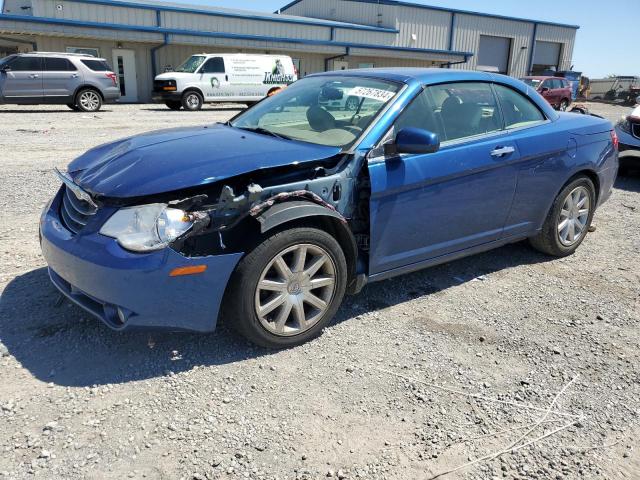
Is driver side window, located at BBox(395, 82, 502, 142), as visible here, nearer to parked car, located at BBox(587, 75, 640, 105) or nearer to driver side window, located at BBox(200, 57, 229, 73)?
driver side window, located at BBox(200, 57, 229, 73)

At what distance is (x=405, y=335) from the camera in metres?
3.54

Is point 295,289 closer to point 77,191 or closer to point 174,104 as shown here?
point 77,191

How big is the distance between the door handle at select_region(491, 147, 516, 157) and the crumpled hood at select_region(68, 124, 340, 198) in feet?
4.46

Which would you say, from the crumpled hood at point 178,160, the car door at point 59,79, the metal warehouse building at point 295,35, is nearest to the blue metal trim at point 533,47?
the metal warehouse building at point 295,35

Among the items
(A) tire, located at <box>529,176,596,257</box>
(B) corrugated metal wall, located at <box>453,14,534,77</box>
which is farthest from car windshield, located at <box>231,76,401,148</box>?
(B) corrugated metal wall, located at <box>453,14,534,77</box>

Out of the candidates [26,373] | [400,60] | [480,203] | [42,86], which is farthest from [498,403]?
[400,60]

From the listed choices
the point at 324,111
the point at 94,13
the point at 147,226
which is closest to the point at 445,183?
the point at 324,111

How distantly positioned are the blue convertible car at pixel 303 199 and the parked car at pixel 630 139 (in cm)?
454

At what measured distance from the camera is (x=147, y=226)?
9.33 ft

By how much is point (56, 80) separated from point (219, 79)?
20.5 feet

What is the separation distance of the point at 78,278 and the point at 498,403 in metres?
2.37

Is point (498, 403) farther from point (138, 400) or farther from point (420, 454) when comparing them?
point (138, 400)

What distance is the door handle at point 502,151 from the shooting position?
159 inches

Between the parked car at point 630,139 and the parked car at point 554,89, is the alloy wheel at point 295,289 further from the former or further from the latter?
the parked car at point 554,89
